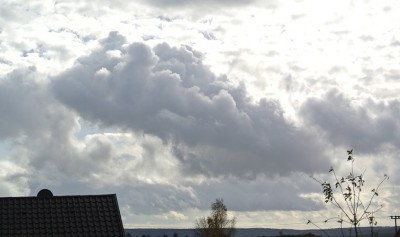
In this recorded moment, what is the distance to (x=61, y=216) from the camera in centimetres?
3109

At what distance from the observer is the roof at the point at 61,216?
98.6 ft

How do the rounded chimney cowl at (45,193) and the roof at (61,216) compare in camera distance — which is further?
the rounded chimney cowl at (45,193)

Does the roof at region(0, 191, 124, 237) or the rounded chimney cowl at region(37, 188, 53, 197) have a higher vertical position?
the rounded chimney cowl at region(37, 188, 53, 197)

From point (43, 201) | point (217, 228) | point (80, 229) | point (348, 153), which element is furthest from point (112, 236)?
point (217, 228)

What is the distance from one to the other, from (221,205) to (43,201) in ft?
264

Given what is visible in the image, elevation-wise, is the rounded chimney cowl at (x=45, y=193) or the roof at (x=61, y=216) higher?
the rounded chimney cowl at (x=45, y=193)

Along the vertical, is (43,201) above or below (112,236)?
above

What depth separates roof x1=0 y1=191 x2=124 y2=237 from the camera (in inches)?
1184

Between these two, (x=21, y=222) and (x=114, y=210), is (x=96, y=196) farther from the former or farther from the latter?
(x=21, y=222)

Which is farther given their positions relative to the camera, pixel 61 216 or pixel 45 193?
pixel 45 193

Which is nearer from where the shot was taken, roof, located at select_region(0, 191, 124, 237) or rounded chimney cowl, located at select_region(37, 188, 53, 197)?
roof, located at select_region(0, 191, 124, 237)

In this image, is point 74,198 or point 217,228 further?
point 217,228

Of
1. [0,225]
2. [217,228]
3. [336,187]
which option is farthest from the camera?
[217,228]

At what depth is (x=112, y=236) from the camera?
99.2ft
